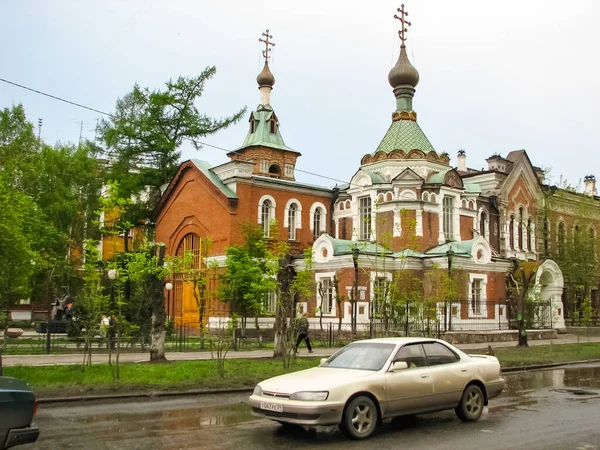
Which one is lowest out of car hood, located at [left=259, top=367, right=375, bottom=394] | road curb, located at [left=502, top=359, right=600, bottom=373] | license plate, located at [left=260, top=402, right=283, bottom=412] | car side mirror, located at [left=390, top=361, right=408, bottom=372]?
road curb, located at [left=502, top=359, right=600, bottom=373]

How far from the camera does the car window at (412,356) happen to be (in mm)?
10102

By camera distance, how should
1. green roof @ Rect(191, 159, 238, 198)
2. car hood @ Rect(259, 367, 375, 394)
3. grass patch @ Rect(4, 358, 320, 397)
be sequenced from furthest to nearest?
green roof @ Rect(191, 159, 238, 198) < grass patch @ Rect(4, 358, 320, 397) < car hood @ Rect(259, 367, 375, 394)

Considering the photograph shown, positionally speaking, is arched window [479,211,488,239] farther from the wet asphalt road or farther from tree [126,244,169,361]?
the wet asphalt road

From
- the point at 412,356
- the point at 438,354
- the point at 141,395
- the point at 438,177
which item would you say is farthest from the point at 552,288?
the point at 412,356

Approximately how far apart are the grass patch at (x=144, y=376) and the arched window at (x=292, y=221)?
790 inches

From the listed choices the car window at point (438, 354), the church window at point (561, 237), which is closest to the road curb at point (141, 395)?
the car window at point (438, 354)

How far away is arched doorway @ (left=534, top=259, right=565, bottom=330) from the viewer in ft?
126

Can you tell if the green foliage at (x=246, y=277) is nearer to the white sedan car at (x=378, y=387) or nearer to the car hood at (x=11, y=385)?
the white sedan car at (x=378, y=387)

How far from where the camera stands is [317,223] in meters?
39.9

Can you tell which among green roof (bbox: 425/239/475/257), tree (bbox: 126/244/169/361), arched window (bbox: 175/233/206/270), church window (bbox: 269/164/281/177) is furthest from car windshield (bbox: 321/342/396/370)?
church window (bbox: 269/164/281/177)

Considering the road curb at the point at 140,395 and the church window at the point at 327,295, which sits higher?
the church window at the point at 327,295

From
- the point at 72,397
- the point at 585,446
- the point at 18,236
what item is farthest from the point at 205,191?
the point at 585,446

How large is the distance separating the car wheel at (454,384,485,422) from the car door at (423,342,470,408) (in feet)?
0.47

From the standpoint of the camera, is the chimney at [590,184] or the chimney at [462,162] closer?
the chimney at [462,162]
